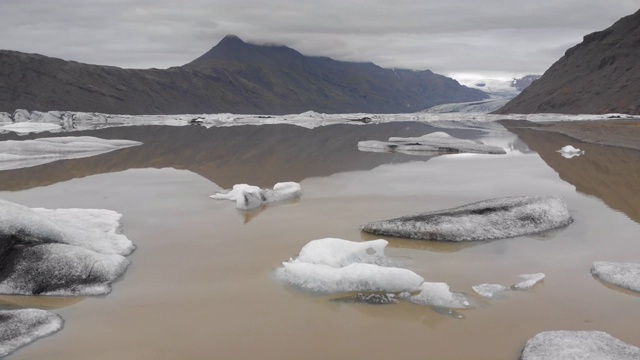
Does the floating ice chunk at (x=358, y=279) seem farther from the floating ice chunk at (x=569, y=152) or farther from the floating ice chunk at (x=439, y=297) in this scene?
the floating ice chunk at (x=569, y=152)

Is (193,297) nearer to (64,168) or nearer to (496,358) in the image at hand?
(496,358)

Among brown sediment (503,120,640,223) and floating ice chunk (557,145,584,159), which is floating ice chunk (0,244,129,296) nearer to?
brown sediment (503,120,640,223)

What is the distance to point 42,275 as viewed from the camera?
6.93 metres

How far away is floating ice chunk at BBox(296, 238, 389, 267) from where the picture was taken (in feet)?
24.5

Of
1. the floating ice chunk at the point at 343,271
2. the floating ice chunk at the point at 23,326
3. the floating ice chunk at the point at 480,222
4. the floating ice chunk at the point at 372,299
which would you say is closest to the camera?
the floating ice chunk at the point at 23,326

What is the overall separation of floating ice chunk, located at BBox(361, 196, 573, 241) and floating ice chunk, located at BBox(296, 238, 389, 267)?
4.72 feet

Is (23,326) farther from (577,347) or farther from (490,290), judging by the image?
(577,347)

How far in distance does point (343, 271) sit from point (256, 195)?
5607 millimetres

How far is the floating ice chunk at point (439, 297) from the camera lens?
6.33 metres

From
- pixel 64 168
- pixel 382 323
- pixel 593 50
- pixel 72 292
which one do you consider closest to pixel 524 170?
pixel 382 323

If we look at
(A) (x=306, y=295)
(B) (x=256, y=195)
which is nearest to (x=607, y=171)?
(B) (x=256, y=195)

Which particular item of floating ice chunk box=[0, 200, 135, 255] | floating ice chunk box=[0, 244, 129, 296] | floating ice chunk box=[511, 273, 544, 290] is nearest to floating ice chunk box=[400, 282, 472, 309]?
floating ice chunk box=[511, 273, 544, 290]

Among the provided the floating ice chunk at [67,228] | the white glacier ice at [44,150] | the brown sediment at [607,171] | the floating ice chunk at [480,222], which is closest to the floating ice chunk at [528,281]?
the floating ice chunk at [480,222]

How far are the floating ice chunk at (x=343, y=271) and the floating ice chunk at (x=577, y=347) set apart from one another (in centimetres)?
184
